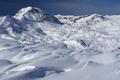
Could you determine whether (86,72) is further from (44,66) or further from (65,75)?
(44,66)

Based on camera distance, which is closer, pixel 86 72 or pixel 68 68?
pixel 86 72

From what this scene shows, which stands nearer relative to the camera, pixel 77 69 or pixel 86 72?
pixel 86 72

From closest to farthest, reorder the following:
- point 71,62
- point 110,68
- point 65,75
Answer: point 65,75
point 110,68
point 71,62

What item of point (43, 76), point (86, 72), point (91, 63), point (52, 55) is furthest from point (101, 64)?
point (52, 55)

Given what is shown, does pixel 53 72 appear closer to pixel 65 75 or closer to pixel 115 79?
pixel 65 75

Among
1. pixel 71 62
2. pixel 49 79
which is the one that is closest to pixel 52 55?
pixel 71 62

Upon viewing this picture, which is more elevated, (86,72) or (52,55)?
(86,72)

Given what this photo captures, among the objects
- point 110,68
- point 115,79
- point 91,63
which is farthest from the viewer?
point 91,63

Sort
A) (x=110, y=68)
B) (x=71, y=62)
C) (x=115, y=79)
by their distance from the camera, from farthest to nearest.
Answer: (x=71, y=62), (x=110, y=68), (x=115, y=79)

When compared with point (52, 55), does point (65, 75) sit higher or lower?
higher
